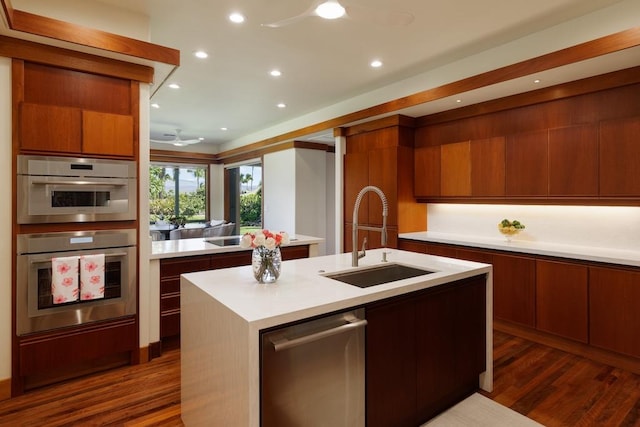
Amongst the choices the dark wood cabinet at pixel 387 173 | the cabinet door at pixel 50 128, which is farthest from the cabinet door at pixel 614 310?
the cabinet door at pixel 50 128

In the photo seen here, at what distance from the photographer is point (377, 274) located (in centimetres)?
245

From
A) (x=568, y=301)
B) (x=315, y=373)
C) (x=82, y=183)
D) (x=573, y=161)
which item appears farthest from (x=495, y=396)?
(x=82, y=183)

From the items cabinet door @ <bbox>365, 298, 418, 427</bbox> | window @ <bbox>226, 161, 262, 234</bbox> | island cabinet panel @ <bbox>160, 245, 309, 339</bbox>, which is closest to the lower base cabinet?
cabinet door @ <bbox>365, 298, 418, 427</bbox>

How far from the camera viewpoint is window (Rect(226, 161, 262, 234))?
905cm

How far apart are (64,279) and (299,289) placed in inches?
72.9

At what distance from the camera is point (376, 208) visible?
194 inches

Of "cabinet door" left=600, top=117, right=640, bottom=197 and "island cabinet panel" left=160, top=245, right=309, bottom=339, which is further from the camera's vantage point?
"island cabinet panel" left=160, top=245, right=309, bottom=339

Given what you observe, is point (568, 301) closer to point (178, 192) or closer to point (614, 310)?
point (614, 310)

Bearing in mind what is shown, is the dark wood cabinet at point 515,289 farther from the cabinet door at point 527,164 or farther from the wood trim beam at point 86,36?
the wood trim beam at point 86,36

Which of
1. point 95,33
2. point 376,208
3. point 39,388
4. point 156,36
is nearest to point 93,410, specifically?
point 39,388

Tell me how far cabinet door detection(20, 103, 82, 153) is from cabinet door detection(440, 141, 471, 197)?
3809 mm

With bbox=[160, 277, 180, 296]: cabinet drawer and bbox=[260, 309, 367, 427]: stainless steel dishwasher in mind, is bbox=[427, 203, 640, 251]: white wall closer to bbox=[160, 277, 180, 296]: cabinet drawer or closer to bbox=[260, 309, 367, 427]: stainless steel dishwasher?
bbox=[260, 309, 367, 427]: stainless steel dishwasher

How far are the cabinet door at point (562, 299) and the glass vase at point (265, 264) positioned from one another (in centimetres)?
264

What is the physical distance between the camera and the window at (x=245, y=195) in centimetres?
905
